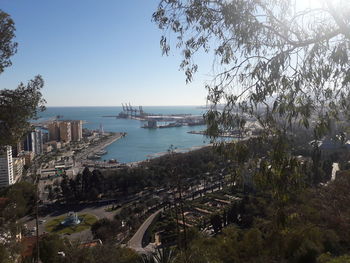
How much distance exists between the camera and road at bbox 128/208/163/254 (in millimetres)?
5715

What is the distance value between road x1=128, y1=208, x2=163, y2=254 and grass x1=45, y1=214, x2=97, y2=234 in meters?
1.43

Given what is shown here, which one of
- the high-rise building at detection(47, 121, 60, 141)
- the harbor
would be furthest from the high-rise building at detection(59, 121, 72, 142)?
the harbor

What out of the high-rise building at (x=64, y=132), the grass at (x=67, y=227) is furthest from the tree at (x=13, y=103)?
the high-rise building at (x=64, y=132)

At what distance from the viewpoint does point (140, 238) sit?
252 inches

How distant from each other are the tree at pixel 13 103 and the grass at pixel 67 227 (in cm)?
557

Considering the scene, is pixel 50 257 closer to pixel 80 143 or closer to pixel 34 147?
pixel 34 147

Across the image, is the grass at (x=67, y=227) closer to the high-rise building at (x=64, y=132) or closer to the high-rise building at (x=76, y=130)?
the high-rise building at (x=64, y=132)

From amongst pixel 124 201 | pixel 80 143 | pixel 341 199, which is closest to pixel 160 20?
pixel 341 199

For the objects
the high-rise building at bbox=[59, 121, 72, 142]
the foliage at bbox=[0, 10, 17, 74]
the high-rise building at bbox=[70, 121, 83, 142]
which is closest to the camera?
the foliage at bbox=[0, 10, 17, 74]

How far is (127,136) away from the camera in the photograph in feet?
101

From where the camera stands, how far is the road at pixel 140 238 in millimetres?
5715

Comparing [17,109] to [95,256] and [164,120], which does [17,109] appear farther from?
[164,120]

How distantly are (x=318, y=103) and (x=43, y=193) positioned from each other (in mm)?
11081

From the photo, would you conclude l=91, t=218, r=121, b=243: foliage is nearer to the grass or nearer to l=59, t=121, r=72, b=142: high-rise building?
the grass
